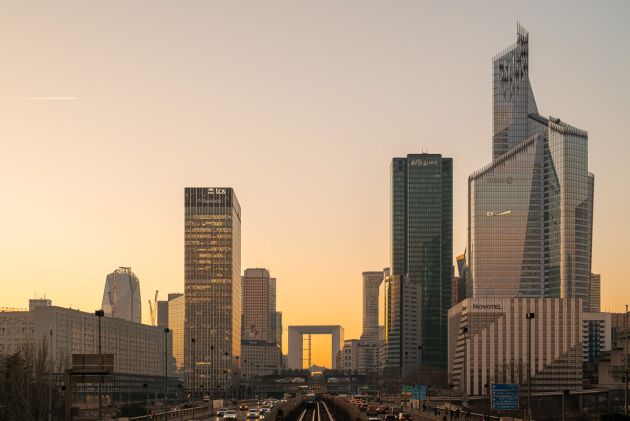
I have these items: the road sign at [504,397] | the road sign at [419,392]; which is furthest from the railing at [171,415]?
the road sign at [419,392]

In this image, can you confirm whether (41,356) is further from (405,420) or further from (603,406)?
(603,406)

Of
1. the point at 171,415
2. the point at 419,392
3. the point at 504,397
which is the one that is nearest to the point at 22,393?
the point at 171,415

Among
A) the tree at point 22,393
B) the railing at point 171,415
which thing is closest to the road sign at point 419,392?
the railing at point 171,415

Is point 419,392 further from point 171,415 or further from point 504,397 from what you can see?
point 504,397

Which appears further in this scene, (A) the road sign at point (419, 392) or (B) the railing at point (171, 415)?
(A) the road sign at point (419, 392)

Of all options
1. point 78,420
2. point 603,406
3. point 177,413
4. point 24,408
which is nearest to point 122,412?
point 177,413

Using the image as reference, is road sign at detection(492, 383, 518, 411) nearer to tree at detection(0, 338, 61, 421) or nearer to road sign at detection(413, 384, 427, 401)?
tree at detection(0, 338, 61, 421)

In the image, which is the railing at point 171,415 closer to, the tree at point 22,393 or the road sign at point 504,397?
the tree at point 22,393

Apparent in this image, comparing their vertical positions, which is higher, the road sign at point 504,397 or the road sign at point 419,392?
the road sign at point 504,397

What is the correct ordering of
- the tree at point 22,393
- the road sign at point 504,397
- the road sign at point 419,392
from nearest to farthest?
the tree at point 22,393 → the road sign at point 504,397 → the road sign at point 419,392

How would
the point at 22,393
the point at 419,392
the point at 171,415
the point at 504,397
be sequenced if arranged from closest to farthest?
the point at 22,393
the point at 504,397
the point at 171,415
the point at 419,392

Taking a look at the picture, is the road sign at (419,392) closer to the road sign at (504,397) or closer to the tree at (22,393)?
the road sign at (504,397)

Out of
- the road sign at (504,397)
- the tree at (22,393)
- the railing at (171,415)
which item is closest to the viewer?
the tree at (22,393)

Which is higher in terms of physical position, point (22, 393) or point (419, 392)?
point (22, 393)
